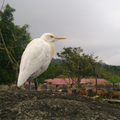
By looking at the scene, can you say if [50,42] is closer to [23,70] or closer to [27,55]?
[27,55]

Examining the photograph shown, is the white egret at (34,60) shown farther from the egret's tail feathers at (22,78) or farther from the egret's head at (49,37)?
the egret's head at (49,37)

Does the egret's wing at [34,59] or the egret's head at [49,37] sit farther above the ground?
the egret's head at [49,37]

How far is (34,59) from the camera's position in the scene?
3607 millimetres

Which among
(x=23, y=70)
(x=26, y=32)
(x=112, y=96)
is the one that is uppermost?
(x=26, y=32)

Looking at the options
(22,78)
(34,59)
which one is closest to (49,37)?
(34,59)

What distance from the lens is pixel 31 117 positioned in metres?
1.69

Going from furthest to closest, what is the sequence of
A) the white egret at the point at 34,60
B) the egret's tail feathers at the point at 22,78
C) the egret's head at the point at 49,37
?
the egret's head at the point at 49,37 < the white egret at the point at 34,60 < the egret's tail feathers at the point at 22,78

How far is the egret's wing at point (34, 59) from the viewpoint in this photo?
3.50 metres

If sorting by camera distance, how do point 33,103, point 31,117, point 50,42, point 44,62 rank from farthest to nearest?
point 50,42
point 44,62
point 33,103
point 31,117

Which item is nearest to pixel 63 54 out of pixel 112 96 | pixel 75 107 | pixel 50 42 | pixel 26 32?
pixel 26 32

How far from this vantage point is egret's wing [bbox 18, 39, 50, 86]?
3.50m

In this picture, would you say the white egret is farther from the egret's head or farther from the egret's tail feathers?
the egret's head

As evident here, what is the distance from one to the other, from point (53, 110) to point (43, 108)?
0.17 m

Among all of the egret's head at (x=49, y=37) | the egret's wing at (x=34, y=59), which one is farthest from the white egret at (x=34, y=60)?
the egret's head at (x=49, y=37)
